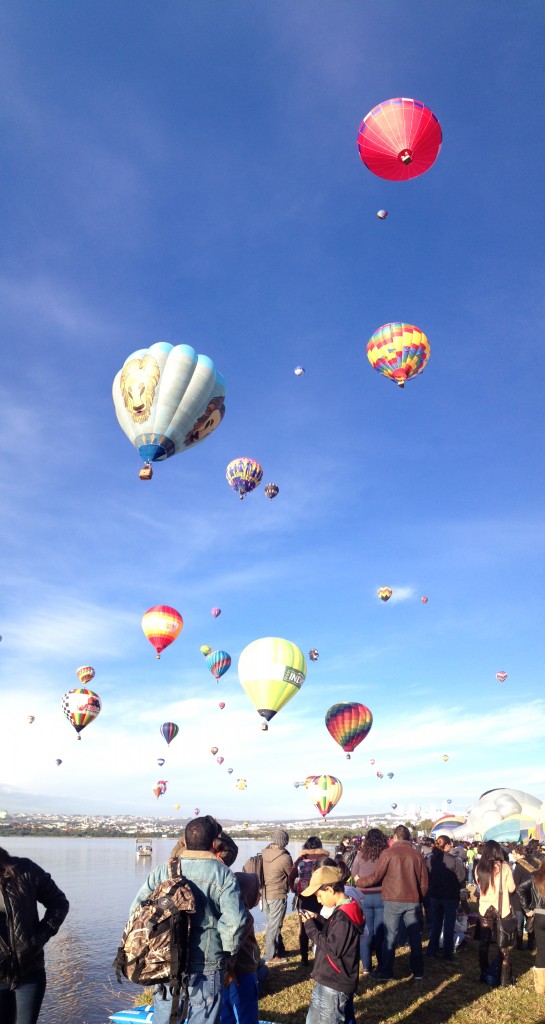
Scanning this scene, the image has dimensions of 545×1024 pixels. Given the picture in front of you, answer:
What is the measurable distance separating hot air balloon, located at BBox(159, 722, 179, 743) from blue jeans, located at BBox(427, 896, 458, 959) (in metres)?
37.0

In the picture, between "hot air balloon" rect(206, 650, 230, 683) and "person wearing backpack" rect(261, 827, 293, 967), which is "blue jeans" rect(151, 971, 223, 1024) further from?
"hot air balloon" rect(206, 650, 230, 683)

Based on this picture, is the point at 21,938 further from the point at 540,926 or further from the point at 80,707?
the point at 80,707

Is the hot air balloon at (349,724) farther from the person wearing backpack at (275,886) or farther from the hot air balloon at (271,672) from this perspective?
the person wearing backpack at (275,886)

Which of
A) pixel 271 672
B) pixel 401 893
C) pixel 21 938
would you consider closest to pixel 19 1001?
pixel 21 938

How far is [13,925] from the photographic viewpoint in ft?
14.3

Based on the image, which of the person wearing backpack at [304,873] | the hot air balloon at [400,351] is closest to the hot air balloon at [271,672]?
the hot air balloon at [400,351]

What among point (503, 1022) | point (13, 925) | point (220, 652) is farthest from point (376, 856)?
point (220, 652)

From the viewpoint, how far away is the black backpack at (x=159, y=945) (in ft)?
13.3

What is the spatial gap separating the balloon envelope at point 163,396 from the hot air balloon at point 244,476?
42.3ft

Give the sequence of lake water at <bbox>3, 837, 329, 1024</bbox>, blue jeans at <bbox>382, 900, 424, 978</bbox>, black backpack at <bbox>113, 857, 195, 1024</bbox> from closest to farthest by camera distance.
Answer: black backpack at <bbox>113, 857, 195, 1024</bbox> < blue jeans at <bbox>382, 900, 424, 978</bbox> < lake water at <bbox>3, 837, 329, 1024</bbox>

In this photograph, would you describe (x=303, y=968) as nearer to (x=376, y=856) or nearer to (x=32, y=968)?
(x=376, y=856)

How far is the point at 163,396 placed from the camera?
21.3 m

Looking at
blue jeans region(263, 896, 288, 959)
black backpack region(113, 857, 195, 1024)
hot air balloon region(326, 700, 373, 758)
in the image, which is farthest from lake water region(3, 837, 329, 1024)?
hot air balloon region(326, 700, 373, 758)

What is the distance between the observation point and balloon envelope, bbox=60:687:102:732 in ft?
115
